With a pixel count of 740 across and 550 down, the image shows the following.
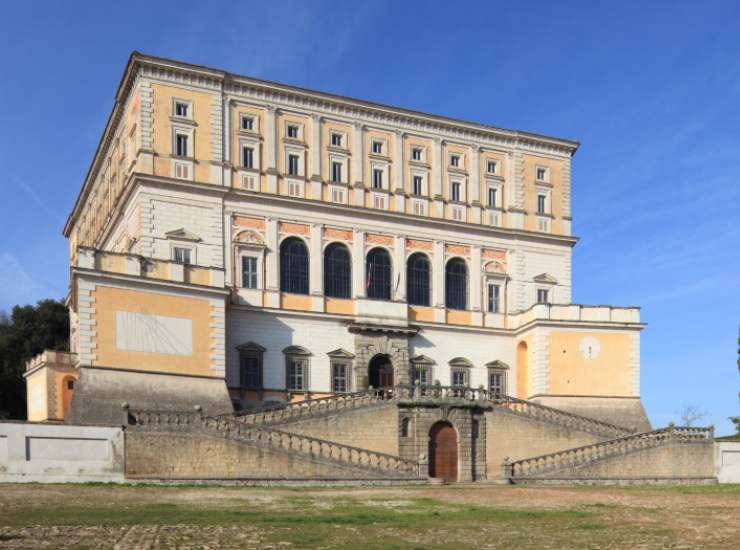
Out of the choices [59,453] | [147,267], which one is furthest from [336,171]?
[59,453]

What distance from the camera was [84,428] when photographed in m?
29.5

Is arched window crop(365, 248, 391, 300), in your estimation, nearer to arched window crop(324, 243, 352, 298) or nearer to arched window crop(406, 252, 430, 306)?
arched window crop(324, 243, 352, 298)

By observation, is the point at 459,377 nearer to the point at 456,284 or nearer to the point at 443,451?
the point at 456,284

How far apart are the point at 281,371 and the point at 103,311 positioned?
11.2 metres

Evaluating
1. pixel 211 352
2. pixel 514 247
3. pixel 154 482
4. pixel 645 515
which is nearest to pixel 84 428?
pixel 154 482

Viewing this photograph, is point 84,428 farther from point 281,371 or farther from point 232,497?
point 281,371

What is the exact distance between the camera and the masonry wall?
4100cm

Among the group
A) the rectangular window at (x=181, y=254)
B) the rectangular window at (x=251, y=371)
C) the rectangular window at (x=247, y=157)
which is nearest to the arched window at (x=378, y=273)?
the rectangular window at (x=251, y=371)

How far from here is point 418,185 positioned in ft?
166

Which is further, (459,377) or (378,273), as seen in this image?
(459,377)

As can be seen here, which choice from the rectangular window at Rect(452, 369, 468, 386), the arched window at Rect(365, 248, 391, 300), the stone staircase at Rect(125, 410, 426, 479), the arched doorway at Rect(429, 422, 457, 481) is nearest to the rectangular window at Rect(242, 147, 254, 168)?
the arched window at Rect(365, 248, 391, 300)

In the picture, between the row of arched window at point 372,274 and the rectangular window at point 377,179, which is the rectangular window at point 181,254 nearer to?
the row of arched window at point 372,274

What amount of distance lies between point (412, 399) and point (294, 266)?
35.0ft

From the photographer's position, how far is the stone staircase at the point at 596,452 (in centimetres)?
3906
